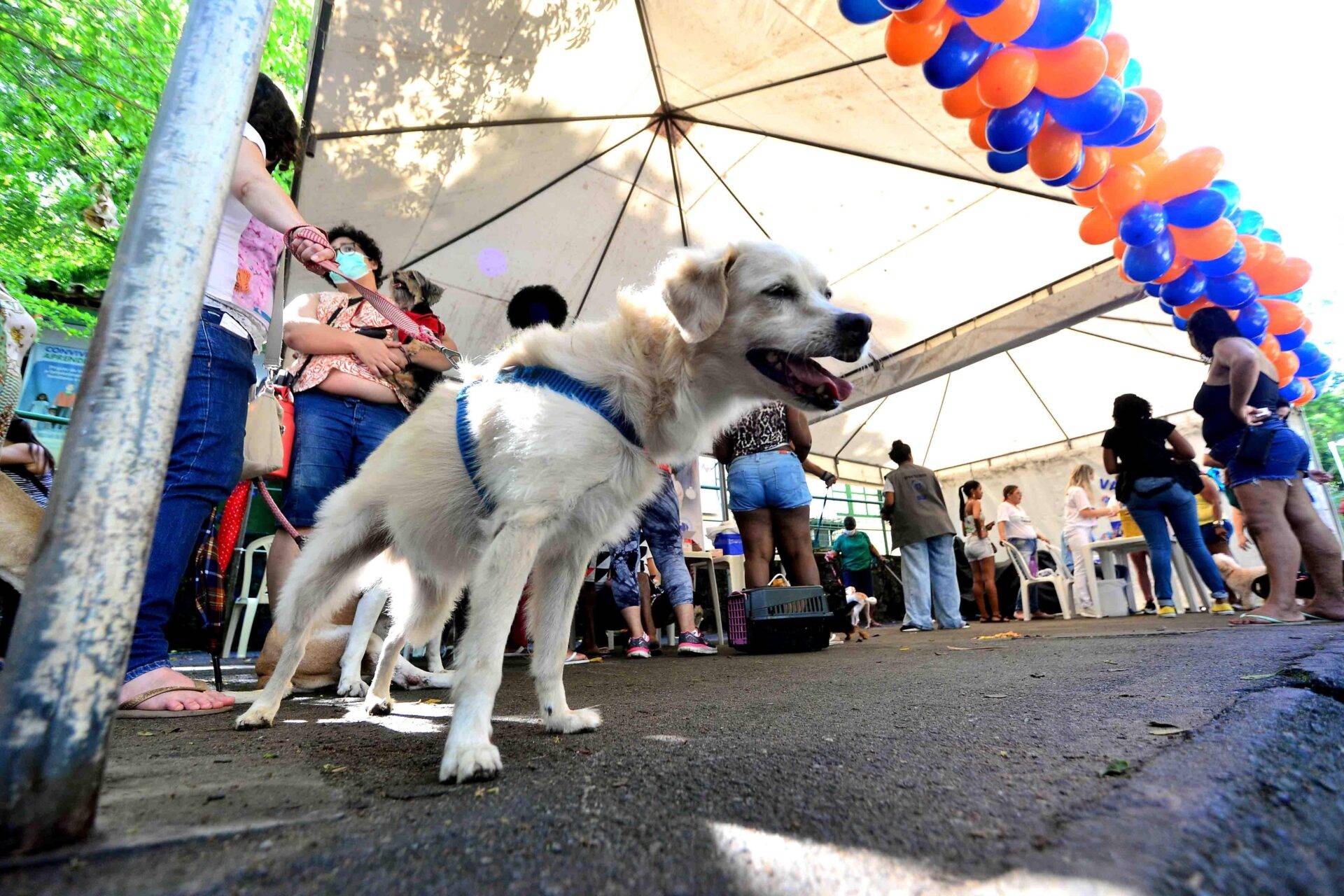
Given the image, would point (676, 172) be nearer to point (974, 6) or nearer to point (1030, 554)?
point (974, 6)

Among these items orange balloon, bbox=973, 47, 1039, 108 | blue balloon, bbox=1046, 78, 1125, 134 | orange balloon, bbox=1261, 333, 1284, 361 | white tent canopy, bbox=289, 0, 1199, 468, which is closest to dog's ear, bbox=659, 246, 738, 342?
orange balloon, bbox=973, 47, 1039, 108

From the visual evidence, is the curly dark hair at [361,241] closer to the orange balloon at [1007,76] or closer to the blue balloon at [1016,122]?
the orange balloon at [1007,76]

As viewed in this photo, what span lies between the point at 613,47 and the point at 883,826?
5.79 m

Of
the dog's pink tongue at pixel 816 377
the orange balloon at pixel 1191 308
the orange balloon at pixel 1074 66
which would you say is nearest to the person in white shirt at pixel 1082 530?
the orange balloon at pixel 1191 308

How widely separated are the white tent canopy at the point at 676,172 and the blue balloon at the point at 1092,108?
1.45 metres

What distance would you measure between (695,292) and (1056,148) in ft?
11.5

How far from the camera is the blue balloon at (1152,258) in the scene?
4.57 meters

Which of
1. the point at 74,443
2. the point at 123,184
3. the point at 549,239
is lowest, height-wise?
the point at 74,443

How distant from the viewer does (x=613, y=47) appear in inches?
209

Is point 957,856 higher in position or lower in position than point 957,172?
lower

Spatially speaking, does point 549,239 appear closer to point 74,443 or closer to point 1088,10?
point 1088,10

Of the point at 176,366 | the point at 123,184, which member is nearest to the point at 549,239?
the point at 123,184

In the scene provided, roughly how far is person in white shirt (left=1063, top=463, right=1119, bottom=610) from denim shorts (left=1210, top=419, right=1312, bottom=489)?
450cm

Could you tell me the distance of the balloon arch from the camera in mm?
3818
